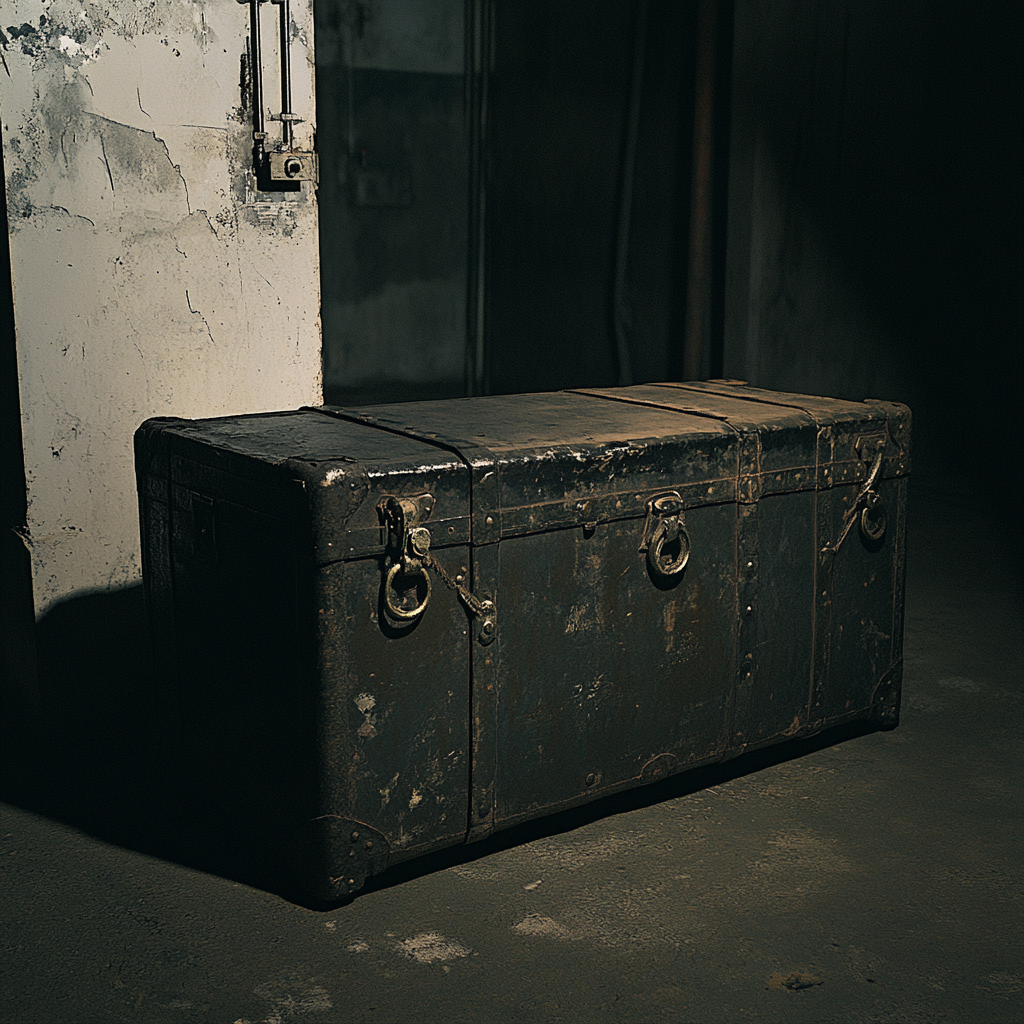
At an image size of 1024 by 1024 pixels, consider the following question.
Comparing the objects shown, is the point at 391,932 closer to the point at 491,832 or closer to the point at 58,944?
the point at 491,832

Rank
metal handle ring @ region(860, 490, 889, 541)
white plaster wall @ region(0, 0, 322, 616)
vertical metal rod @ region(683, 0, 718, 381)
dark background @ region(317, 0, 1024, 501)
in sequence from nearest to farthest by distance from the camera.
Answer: white plaster wall @ region(0, 0, 322, 616) < metal handle ring @ region(860, 490, 889, 541) < vertical metal rod @ region(683, 0, 718, 381) < dark background @ region(317, 0, 1024, 501)

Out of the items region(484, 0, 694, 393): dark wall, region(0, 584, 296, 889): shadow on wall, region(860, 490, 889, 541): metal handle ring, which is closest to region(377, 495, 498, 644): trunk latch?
region(0, 584, 296, 889): shadow on wall

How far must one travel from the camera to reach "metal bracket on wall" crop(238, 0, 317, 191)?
8.68 feet

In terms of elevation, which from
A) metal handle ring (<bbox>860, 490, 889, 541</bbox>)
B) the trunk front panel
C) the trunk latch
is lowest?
the trunk front panel

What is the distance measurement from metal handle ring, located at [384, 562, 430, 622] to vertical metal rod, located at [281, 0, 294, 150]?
3.94 ft

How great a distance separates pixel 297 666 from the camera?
198cm

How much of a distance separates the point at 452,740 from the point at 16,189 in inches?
55.5

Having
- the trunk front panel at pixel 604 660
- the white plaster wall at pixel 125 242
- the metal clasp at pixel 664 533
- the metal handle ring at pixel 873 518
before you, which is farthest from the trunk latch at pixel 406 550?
the metal handle ring at pixel 873 518

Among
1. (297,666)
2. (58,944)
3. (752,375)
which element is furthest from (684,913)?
(752,375)

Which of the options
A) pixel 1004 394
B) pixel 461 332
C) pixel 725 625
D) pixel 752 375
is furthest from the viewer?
pixel 461 332

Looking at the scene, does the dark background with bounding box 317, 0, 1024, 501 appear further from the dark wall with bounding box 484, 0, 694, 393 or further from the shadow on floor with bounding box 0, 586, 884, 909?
the shadow on floor with bounding box 0, 586, 884, 909

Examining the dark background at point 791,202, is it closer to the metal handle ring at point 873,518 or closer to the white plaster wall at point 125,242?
the metal handle ring at point 873,518

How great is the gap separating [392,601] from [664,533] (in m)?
0.58

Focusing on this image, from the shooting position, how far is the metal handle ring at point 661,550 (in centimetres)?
229
